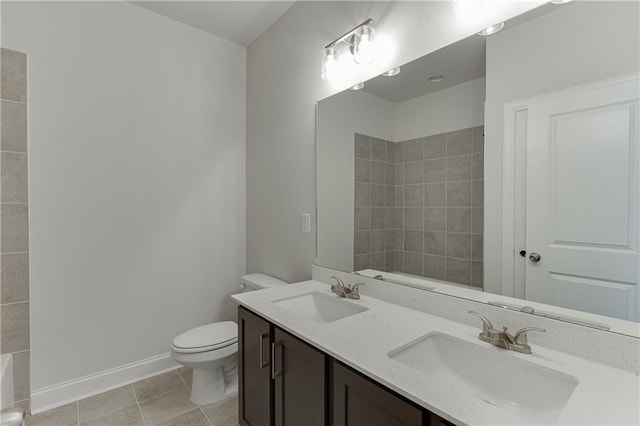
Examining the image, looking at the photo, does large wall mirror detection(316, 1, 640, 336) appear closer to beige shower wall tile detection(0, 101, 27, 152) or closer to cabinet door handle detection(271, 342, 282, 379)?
cabinet door handle detection(271, 342, 282, 379)

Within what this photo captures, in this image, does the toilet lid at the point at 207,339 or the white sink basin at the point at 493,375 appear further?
the toilet lid at the point at 207,339

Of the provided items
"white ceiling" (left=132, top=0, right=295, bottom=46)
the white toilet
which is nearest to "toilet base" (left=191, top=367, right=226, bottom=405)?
the white toilet

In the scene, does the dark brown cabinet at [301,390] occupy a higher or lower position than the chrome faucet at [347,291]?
lower

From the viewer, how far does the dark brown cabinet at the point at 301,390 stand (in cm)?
82

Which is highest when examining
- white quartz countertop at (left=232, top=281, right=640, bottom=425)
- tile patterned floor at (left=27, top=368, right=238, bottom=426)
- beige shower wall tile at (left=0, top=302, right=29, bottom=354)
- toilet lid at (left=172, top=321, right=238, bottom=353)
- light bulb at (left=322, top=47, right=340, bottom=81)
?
light bulb at (left=322, top=47, right=340, bottom=81)

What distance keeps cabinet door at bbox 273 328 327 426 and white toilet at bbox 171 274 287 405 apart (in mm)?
689

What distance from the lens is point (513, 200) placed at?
1.08 metres

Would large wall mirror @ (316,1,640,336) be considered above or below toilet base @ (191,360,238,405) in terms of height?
above

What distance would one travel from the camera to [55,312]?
189 cm

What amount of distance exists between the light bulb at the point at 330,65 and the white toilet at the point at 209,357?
56.3 inches

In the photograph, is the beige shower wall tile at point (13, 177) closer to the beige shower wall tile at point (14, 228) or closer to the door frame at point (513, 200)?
the beige shower wall tile at point (14, 228)

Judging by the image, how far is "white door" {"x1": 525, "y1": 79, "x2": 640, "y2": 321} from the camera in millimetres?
846

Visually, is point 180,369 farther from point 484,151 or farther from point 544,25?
point 544,25

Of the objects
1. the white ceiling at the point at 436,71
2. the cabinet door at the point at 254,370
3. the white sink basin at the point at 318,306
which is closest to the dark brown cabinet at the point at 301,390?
the cabinet door at the point at 254,370
